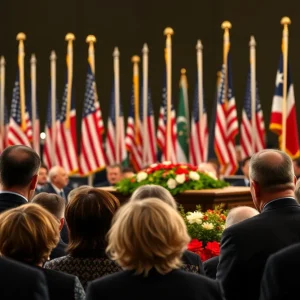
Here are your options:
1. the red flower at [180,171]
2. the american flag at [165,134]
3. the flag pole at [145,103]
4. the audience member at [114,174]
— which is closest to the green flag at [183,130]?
the american flag at [165,134]

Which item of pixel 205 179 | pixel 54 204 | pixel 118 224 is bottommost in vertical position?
pixel 205 179

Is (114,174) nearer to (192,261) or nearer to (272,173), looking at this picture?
(192,261)

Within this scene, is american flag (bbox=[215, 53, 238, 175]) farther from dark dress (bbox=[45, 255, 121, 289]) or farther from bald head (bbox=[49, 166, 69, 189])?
dark dress (bbox=[45, 255, 121, 289])

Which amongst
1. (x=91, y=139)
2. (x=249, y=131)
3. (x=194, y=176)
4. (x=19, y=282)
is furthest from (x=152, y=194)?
(x=91, y=139)

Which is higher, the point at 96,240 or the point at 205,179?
the point at 96,240

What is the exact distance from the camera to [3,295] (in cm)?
324

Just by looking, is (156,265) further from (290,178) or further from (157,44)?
(157,44)

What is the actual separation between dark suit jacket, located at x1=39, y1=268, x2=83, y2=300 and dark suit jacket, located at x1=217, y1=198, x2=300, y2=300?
86cm

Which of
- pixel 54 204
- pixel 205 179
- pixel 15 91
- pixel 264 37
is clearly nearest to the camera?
pixel 54 204

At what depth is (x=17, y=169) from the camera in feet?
17.4

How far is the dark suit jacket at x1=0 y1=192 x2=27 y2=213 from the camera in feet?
17.1

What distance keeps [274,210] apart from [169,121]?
408 inches

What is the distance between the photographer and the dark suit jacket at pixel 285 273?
134 inches

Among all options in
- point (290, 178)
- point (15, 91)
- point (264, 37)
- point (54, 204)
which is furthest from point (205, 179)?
point (264, 37)
